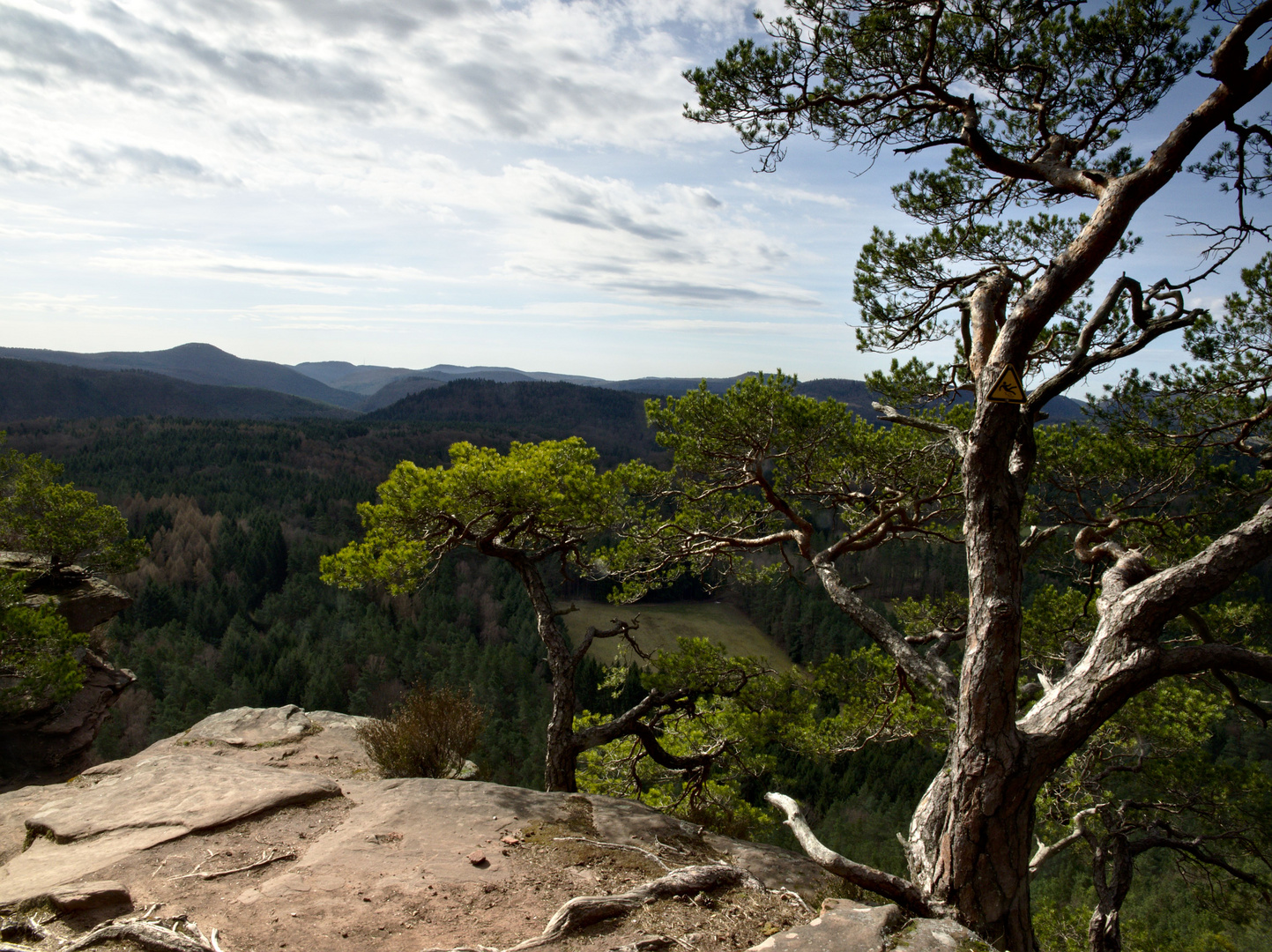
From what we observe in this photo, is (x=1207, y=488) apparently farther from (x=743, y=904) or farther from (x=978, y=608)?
(x=743, y=904)

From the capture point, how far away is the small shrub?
9.51 meters

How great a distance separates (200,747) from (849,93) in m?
14.3

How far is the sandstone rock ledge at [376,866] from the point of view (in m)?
4.21

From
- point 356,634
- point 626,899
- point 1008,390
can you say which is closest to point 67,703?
point 626,899

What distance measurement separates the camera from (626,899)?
4.45 m

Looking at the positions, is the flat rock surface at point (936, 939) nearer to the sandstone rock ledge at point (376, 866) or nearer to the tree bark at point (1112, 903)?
the sandstone rock ledge at point (376, 866)

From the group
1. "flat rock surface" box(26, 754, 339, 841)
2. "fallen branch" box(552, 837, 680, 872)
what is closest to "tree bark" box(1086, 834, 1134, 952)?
"fallen branch" box(552, 837, 680, 872)

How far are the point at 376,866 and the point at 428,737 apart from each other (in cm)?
433

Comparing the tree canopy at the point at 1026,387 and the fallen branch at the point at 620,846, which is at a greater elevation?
the tree canopy at the point at 1026,387

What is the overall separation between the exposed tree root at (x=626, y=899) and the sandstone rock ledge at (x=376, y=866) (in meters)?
0.09

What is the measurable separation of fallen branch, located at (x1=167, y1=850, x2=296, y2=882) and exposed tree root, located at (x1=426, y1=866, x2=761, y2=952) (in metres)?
2.25

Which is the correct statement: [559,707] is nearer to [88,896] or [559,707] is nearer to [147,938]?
[88,896]

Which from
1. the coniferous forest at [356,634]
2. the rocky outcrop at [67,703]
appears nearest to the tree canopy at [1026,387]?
the coniferous forest at [356,634]

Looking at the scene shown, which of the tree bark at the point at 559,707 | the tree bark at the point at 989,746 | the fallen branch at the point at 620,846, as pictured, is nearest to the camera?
the tree bark at the point at 989,746
